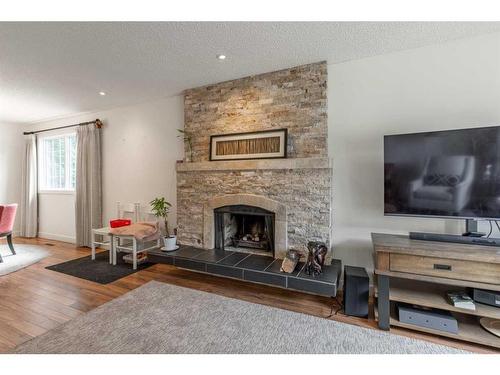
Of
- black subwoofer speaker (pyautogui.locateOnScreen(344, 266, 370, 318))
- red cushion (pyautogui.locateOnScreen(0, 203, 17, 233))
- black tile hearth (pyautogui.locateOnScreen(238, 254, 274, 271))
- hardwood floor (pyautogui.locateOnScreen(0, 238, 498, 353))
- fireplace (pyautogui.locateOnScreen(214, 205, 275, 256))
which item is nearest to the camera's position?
hardwood floor (pyautogui.locateOnScreen(0, 238, 498, 353))

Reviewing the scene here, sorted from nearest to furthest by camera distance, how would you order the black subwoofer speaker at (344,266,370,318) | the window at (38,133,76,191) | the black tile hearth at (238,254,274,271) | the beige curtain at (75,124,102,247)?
1. the black subwoofer speaker at (344,266,370,318)
2. the black tile hearth at (238,254,274,271)
3. the beige curtain at (75,124,102,247)
4. the window at (38,133,76,191)

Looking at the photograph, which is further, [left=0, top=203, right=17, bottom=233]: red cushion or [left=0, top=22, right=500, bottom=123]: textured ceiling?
[left=0, top=203, right=17, bottom=233]: red cushion

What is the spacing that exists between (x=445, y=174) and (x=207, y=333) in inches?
88.9

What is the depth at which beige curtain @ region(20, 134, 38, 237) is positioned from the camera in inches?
197

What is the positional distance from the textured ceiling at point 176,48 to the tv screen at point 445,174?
0.94 meters

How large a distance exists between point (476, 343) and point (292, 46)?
2782 millimetres

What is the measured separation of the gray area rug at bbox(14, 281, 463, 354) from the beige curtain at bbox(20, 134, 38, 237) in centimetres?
434

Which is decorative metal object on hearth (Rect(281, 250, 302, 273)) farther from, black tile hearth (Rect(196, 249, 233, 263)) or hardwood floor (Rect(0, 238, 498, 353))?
black tile hearth (Rect(196, 249, 233, 263))

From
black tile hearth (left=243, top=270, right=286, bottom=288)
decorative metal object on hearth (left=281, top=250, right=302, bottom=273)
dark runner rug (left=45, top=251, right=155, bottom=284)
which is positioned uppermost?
decorative metal object on hearth (left=281, top=250, right=302, bottom=273)

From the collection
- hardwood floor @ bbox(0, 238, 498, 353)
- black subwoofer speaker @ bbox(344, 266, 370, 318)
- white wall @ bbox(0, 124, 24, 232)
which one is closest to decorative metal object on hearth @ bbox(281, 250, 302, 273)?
hardwood floor @ bbox(0, 238, 498, 353)

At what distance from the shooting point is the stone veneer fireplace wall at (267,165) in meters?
2.52

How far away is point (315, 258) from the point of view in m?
2.24

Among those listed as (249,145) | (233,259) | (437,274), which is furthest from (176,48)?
(437,274)
